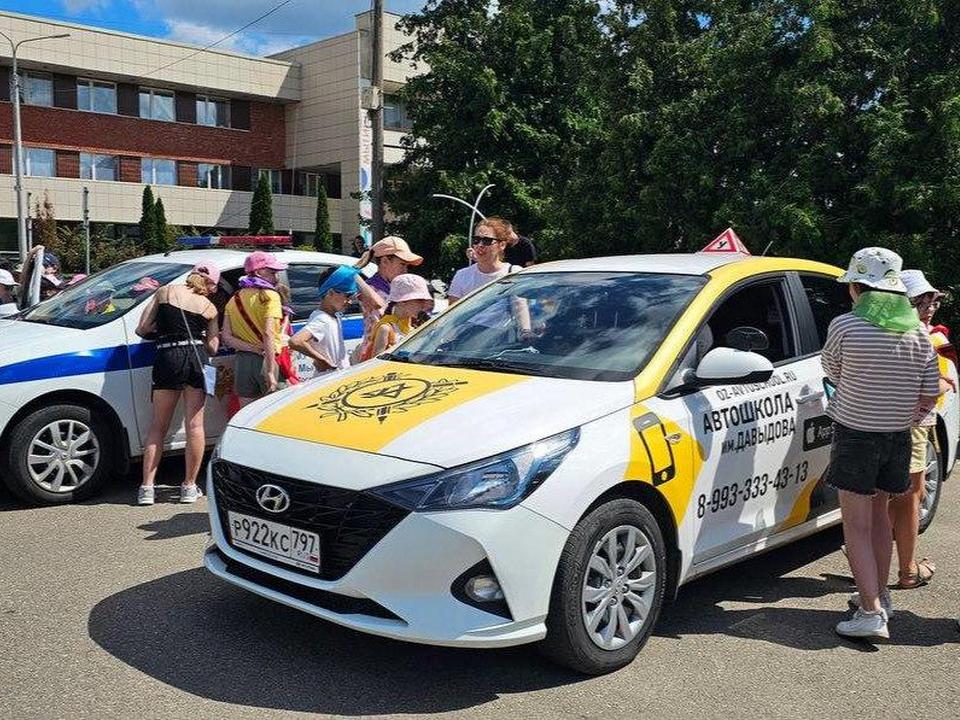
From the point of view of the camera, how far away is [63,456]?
21.5ft

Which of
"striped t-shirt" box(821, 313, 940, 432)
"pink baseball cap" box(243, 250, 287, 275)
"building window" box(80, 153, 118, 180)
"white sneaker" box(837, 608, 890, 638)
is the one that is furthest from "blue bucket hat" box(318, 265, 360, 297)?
"building window" box(80, 153, 118, 180)

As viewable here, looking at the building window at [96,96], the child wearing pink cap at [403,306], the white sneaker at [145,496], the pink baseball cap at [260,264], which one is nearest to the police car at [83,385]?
the white sneaker at [145,496]

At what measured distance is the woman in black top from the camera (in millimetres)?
6543

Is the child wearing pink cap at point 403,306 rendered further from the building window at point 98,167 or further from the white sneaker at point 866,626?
the building window at point 98,167

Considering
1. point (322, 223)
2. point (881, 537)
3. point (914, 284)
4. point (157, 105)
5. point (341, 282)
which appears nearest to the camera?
point (881, 537)

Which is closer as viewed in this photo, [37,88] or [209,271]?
[209,271]

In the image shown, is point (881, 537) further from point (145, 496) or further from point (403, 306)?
point (145, 496)

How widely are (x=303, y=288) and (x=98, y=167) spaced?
131 ft

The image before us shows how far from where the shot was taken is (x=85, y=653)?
160 inches

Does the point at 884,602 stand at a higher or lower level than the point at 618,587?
lower

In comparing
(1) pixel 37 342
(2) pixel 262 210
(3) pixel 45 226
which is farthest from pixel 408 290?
(2) pixel 262 210

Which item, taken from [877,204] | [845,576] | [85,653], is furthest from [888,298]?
[877,204]

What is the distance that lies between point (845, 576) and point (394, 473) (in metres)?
2.97

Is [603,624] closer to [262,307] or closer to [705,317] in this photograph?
[705,317]
